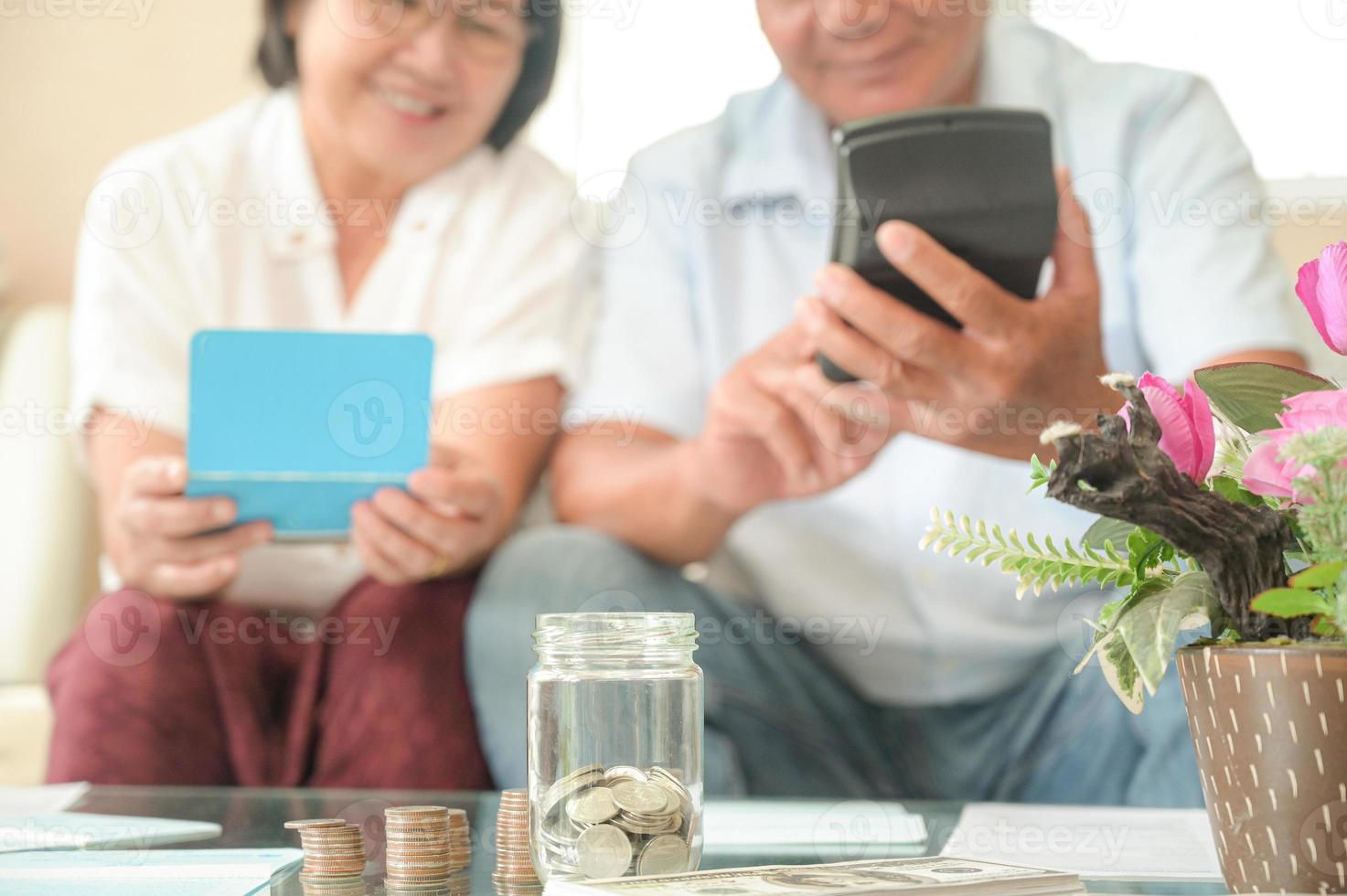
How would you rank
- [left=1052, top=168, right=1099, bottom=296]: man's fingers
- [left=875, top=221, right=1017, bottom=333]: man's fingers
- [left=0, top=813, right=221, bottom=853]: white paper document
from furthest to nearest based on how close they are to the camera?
[left=1052, top=168, right=1099, bottom=296]: man's fingers < [left=875, top=221, right=1017, bottom=333]: man's fingers < [left=0, top=813, right=221, bottom=853]: white paper document

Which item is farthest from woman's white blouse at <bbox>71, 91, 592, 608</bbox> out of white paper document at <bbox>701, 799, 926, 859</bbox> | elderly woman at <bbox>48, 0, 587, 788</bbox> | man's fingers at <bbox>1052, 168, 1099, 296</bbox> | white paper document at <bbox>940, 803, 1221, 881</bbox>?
white paper document at <bbox>940, 803, 1221, 881</bbox>

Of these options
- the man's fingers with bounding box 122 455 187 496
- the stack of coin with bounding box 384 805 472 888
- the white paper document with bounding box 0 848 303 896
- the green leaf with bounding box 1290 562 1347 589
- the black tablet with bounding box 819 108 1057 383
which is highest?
the black tablet with bounding box 819 108 1057 383

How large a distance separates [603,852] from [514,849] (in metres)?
0.10

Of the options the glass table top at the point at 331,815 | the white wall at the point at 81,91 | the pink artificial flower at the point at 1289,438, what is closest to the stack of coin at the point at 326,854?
the glass table top at the point at 331,815

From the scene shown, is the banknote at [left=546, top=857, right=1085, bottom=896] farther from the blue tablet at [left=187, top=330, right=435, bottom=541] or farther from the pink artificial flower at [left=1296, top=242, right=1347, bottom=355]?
the blue tablet at [left=187, top=330, right=435, bottom=541]

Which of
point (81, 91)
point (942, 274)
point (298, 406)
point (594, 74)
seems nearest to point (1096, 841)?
point (942, 274)

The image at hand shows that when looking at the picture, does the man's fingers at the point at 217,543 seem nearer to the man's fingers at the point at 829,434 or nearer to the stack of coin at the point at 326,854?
the man's fingers at the point at 829,434

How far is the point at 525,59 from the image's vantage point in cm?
133

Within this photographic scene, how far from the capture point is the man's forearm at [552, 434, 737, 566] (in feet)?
4.03

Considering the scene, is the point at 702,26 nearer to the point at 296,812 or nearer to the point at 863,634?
the point at 863,634

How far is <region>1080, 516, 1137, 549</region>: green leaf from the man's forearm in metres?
0.77

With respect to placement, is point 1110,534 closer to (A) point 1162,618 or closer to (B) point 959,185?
(A) point 1162,618

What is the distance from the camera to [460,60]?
4.29ft

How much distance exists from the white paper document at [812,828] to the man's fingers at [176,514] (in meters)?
0.51
